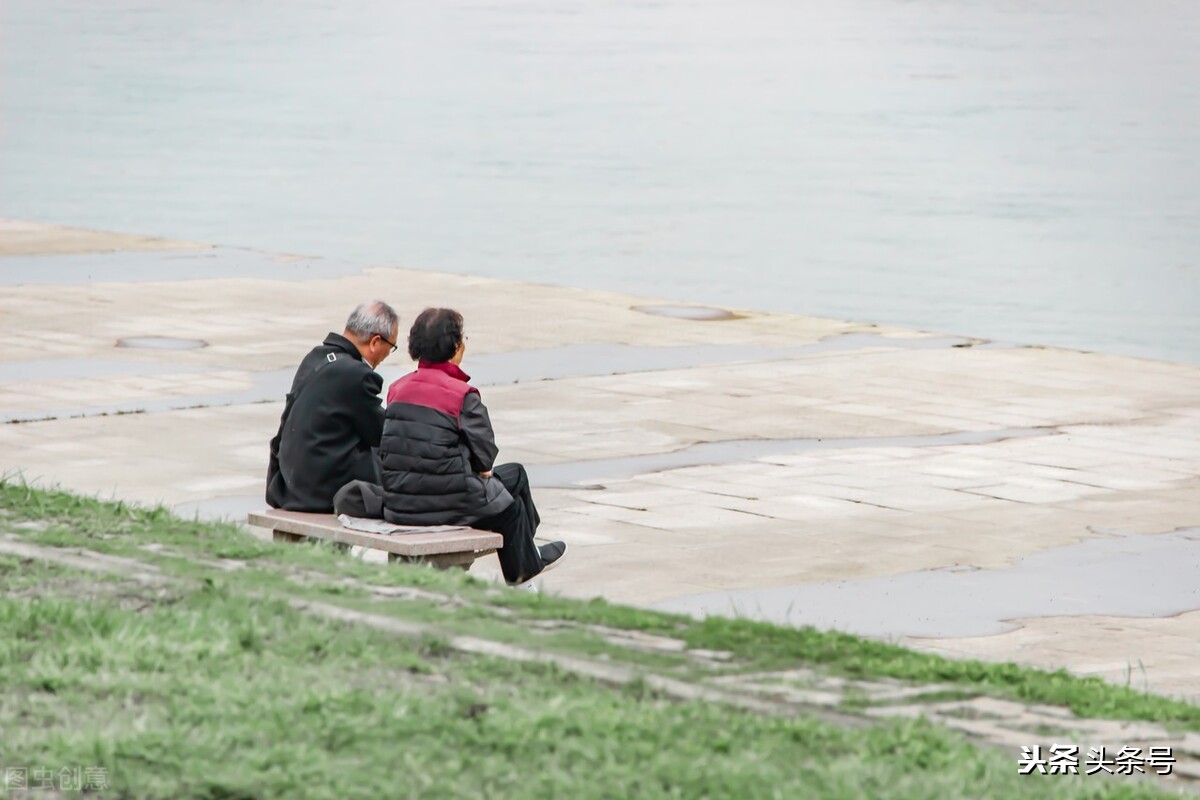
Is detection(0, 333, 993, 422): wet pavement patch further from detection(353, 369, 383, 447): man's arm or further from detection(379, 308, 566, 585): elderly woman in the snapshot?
detection(379, 308, 566, 585): elderly woman

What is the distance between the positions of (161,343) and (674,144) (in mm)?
46146

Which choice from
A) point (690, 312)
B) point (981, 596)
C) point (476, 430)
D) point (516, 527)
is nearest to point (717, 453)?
point (981, 596)

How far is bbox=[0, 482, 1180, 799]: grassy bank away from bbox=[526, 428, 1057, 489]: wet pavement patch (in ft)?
14.6

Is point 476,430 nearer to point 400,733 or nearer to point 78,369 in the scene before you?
point 400,733

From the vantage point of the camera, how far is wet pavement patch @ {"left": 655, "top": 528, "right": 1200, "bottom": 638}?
9094 millimetres

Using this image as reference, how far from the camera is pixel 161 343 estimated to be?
17.8 metres

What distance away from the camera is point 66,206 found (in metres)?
40.7

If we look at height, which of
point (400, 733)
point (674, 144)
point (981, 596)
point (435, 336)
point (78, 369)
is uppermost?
point (674, 144)

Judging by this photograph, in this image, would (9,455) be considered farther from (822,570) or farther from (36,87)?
(36,87)

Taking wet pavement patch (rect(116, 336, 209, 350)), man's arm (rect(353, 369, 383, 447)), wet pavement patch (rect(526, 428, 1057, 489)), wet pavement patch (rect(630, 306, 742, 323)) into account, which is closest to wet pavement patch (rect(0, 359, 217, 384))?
wet pavement patch (rect(116, 336, 209, 350))

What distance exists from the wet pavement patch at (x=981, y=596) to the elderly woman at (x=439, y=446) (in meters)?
1.09

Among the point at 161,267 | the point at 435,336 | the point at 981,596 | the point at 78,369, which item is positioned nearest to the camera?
the point at 435,336

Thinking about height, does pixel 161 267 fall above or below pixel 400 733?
above

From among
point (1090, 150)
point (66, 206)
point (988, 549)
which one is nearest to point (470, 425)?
point (988, 549)
